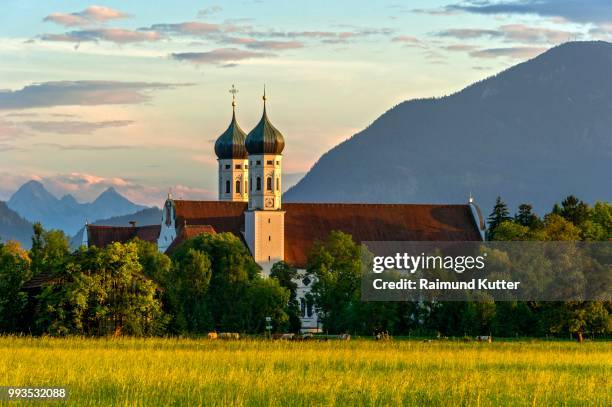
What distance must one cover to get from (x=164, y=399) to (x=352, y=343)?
129ft

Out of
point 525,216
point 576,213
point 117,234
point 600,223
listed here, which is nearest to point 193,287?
point 600,223

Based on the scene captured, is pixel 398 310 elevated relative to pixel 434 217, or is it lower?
lower

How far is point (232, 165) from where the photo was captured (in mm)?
171875

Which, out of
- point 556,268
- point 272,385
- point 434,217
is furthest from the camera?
point 434,217

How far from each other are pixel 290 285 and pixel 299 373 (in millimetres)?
72171

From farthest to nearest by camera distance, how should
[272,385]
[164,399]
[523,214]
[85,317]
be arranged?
[523,214], [85,317], [272,385], [164,399]

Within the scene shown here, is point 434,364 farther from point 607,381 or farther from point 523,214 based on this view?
point 523,214

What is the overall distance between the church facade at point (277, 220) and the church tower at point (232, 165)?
1518cm

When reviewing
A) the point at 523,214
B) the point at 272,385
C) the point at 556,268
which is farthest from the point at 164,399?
the point at 523,214

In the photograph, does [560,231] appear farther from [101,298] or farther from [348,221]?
[348,221]

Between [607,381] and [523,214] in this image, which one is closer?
[607,381]

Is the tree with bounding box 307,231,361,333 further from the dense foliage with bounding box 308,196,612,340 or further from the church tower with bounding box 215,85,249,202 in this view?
the church tower with bounding box 215,85,249,202

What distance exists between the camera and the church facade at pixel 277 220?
14625cm

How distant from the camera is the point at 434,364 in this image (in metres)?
61.5
